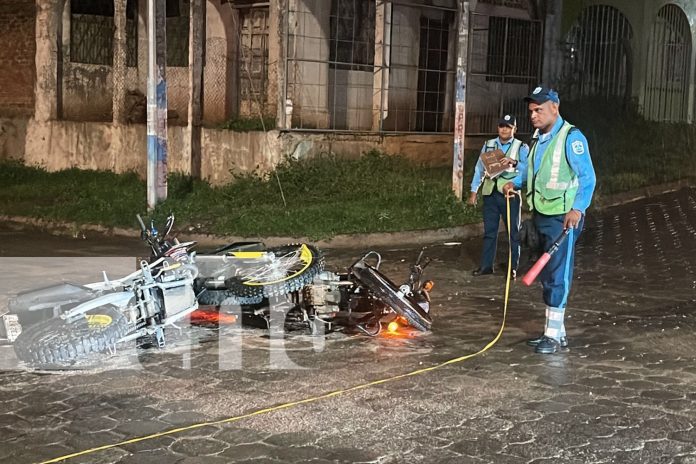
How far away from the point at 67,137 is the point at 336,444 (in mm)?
16160

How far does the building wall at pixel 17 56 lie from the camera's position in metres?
20.5

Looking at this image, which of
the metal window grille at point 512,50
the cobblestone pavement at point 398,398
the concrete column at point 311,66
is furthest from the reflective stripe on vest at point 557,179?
the metal window grille at point 512,50

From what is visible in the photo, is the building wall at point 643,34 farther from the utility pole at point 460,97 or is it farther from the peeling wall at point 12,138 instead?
the peeling wall at point 12,138

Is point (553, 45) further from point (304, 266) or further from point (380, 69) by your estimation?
point (304, 266)

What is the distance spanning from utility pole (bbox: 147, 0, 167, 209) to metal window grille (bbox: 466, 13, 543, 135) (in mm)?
7663

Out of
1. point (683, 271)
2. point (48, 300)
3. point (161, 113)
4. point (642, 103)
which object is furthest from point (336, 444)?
point (642, 103)

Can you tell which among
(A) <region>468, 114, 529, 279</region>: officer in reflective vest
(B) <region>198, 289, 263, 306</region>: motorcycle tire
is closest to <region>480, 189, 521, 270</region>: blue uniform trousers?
(A) <region>468, 114, 529, 279</region>: officer in reflective vest

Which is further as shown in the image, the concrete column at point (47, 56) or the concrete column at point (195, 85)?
the concrete column at point (47, 56)

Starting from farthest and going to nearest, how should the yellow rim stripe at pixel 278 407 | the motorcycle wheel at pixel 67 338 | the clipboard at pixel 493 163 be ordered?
the clipboard at pixel 493 163 < the motorcycle wheel at pixel 67 338 < the yellow rim stripe at pixel 278 407

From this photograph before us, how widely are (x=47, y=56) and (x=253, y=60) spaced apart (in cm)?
466

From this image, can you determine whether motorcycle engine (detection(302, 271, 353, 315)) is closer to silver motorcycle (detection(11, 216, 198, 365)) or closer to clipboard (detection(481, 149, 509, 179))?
silver motorcycle (detection(11, 216, 198, 365))

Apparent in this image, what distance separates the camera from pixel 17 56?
68.1 feet

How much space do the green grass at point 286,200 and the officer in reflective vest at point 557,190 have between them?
5.93 metres

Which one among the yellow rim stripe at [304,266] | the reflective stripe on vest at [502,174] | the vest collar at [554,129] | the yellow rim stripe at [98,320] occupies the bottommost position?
the yellow rim stripe at [98,320]
